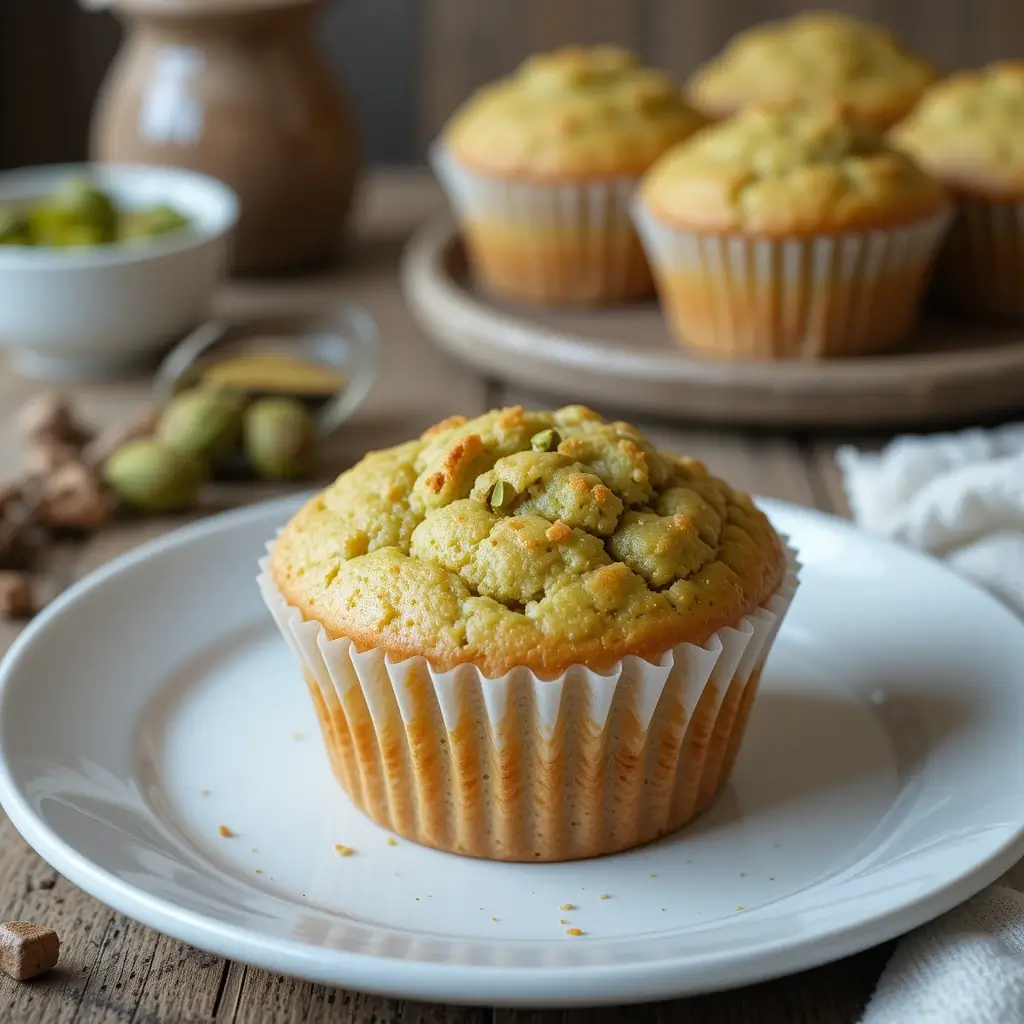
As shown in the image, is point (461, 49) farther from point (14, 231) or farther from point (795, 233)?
point (795, 233)

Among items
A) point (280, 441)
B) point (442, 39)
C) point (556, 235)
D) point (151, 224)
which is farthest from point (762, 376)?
point (442, 39)

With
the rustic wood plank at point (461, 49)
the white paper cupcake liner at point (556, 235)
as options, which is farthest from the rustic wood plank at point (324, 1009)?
the rustic wood plank at point (461, 49)

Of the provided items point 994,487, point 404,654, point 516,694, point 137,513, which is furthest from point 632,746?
point 137,513

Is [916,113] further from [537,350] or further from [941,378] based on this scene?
[537,350]

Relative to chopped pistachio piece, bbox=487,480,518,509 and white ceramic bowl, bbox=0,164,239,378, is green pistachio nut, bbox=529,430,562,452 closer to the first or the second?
chopped pistachio piece, bbox=487,480,518,509

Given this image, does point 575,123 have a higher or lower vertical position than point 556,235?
higher

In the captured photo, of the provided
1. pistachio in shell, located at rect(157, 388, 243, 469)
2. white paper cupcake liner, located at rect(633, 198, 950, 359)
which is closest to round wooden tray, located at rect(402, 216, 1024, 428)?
white paper cupcake liner, located at rect(633, 198, 950, 359)

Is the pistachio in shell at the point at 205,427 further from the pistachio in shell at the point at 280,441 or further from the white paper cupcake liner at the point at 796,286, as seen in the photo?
the white paper cupcake liner at the point at 796,286
